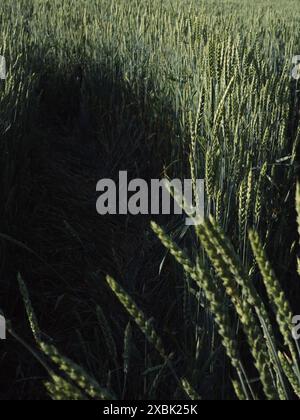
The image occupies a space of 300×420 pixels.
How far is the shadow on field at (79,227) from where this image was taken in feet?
5.37

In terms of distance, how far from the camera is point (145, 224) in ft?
7.47

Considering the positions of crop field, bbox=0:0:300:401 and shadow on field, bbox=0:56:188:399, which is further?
shadow on field, bbox=0:56:188:399

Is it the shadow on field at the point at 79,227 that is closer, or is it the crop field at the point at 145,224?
the crop field at the point at 145,224

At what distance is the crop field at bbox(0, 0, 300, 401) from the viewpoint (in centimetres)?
88

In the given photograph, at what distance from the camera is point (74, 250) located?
6.79 feet

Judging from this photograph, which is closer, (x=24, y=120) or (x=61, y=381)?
(x=61, y=381)

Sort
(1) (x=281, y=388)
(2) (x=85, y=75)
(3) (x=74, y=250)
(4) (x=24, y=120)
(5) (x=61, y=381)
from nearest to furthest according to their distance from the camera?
(5) (x=61, y=381), (1) (x=281, y=388), (3) (x=74, y=250), (4) (x=24, y=120), (2) (x=85, y=75)

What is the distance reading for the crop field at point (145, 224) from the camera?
2.87 ft

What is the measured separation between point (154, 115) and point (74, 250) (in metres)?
0.87

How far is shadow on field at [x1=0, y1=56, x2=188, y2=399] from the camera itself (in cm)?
164

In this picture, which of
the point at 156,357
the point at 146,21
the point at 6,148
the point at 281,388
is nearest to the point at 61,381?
the point at 281,388

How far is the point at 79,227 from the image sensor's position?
222 cm

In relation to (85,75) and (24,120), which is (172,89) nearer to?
(24,120)

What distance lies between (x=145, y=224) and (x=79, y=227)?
26cm
